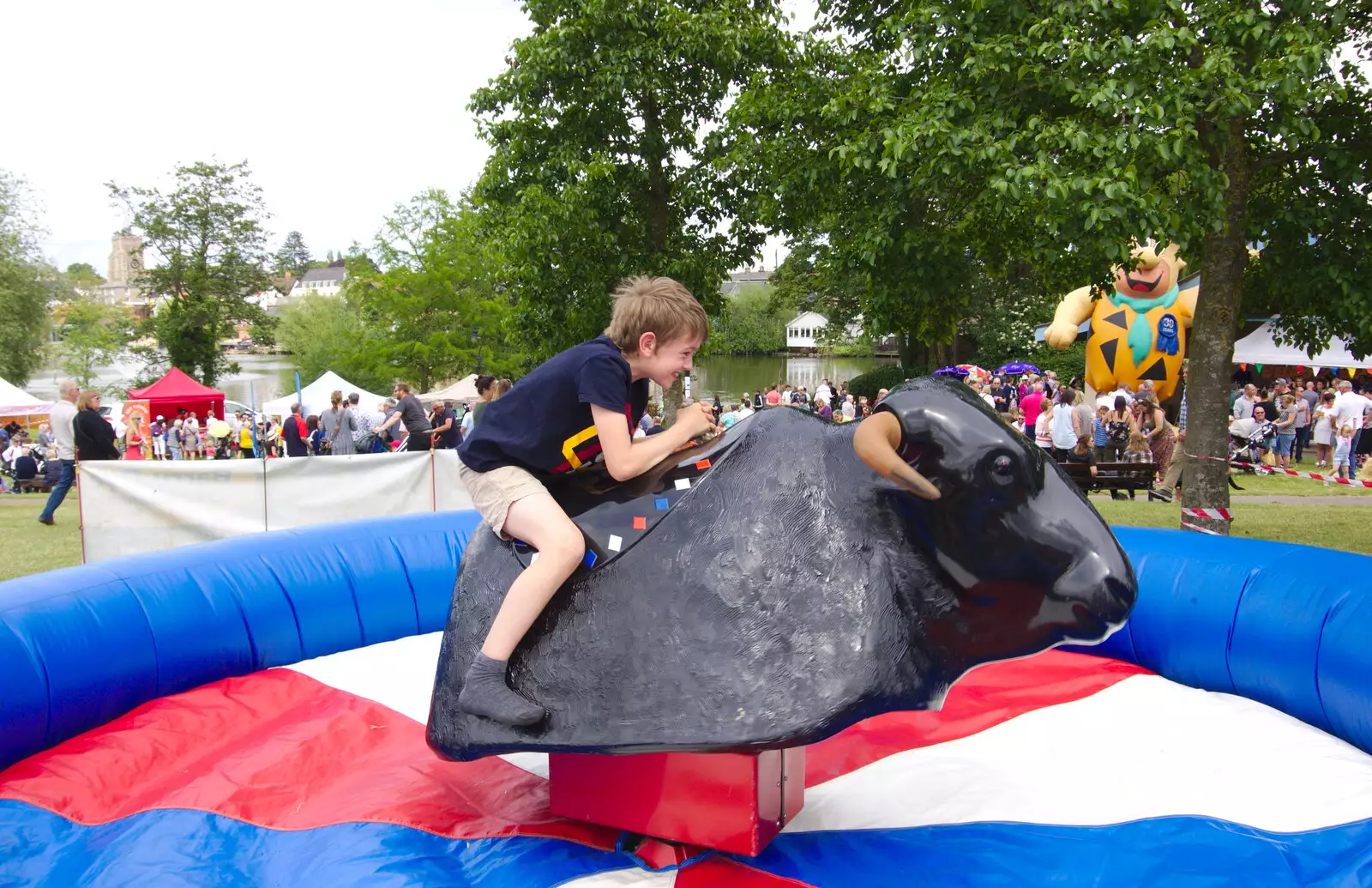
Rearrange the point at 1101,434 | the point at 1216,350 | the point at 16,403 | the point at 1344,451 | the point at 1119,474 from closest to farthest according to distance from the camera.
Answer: the point at 1216,350, the point at 1119,474, the point at 1344,451, the point at 1101,434, the point at 16,403

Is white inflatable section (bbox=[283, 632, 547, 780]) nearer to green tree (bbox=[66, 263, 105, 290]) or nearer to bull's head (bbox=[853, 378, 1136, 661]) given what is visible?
bull's head (bbox=[853, 378, 1136, 661])

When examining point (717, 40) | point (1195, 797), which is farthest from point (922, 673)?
point (717, 40)

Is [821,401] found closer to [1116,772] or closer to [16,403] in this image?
[1116,772]

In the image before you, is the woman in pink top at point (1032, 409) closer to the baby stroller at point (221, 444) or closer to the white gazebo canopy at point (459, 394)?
the white gazebo canopy at point (459, 394)

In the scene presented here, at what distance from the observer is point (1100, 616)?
256 centimetres

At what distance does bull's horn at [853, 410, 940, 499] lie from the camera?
252 cm

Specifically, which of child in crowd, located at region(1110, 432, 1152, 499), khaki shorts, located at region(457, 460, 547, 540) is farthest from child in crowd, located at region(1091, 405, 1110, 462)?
khaki shorts, located at region(457, 460, 547, 540)

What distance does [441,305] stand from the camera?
31.7 m

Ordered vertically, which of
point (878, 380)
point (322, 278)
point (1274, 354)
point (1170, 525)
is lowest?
point (1170, 525)

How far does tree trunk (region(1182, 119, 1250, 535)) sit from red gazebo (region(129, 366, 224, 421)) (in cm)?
2443

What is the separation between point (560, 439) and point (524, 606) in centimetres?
53

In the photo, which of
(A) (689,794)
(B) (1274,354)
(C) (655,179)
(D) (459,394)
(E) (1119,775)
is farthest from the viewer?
(D) (459,394)

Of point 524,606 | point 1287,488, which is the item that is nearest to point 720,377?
point 1287,488

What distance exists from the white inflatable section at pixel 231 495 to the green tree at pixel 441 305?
22.4m
